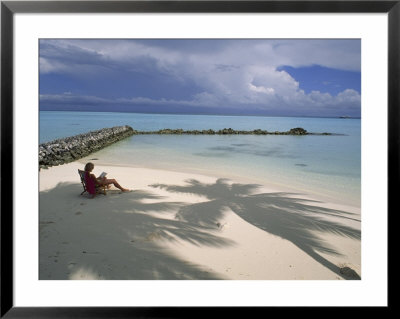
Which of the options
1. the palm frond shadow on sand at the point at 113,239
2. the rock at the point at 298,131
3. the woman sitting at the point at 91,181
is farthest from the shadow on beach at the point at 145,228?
the rock at the point at 298,131

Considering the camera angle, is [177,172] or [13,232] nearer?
[13,232]

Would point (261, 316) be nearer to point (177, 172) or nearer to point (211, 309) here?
point (211, 309)

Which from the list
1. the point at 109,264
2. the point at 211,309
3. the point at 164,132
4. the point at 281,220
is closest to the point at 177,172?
the point at 281,220

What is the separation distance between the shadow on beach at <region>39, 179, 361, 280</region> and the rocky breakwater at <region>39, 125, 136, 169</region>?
7.36 ft

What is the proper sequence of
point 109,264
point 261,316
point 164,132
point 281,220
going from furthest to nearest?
point 164,132
point 281,220
point 109,264
point 261,316

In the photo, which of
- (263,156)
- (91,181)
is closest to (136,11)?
(91,181)

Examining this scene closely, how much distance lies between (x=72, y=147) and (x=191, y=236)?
25.5ft

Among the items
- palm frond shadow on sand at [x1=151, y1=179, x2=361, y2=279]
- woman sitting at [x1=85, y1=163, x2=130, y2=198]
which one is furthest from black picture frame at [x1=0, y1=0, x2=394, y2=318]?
woman sitting at [x1=85, y1=163, x2=130, y2=198]

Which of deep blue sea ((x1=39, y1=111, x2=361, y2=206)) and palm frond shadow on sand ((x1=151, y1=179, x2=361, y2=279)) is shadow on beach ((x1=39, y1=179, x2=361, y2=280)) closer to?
palm frond shadow on sand ((x1=151, y1=179, x2=361, y2=279))

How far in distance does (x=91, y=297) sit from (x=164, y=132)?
1756 cm

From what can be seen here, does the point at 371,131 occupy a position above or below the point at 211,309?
above

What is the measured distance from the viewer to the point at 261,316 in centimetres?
290

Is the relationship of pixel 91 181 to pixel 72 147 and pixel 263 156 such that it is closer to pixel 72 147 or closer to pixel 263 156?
pixel 72 147

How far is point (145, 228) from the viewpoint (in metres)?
4.42
